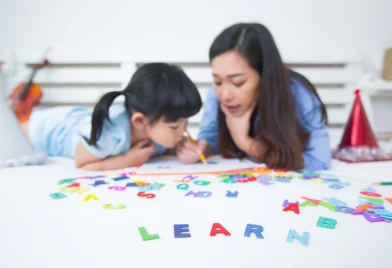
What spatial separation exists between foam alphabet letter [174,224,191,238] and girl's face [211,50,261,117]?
599mm

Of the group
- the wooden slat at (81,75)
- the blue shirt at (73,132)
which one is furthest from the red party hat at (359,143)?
the wooden slat at (81,75)

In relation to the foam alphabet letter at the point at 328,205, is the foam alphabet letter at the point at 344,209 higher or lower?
lower

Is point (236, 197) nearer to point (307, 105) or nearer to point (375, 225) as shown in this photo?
point (375, 225)

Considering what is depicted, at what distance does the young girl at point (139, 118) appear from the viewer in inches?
40.1

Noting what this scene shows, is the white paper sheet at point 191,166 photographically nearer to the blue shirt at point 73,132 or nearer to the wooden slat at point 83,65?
A: the blue shirt at point 73,132

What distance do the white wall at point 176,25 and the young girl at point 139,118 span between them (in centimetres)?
94

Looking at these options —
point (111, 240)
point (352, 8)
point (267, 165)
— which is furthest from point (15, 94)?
point (352, 8)

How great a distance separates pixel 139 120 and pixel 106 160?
17 cm

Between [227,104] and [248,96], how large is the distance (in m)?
0.08

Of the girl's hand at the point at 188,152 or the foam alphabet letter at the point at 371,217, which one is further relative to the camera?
the girl's hand at the point at 188,152

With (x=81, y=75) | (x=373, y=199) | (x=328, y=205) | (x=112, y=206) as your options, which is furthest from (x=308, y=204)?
(x=81, y=75)

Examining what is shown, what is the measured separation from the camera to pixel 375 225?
0.55 m

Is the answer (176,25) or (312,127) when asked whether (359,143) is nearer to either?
(312,127)

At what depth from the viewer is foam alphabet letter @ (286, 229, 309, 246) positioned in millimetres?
475
